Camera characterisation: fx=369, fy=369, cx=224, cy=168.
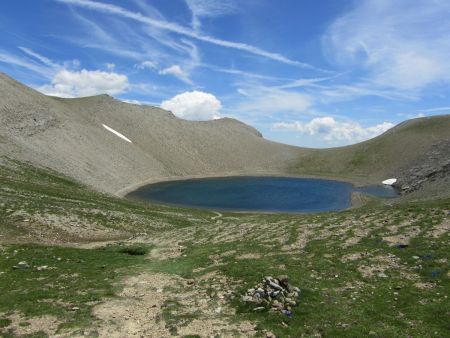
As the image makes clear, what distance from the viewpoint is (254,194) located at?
5148 inches

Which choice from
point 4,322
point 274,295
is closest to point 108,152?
point 4,322

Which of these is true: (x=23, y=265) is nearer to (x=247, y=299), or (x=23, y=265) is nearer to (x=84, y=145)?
(x=247, y=299)

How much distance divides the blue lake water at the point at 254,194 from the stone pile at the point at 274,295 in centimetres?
7800

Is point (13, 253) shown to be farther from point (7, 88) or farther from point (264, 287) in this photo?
point (7, 88)

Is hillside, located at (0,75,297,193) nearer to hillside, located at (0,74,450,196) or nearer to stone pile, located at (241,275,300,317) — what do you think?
hillside, located at (0,74,450,196)

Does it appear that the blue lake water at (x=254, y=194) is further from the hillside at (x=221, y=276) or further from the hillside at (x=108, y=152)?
the hillside at (x=221, y=276)

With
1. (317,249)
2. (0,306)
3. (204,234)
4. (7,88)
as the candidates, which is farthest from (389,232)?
(7,88)

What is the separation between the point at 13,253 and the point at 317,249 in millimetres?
26227

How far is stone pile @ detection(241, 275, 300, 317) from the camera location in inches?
782

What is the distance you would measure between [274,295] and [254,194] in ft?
362

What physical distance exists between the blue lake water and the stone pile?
7800 centimetres

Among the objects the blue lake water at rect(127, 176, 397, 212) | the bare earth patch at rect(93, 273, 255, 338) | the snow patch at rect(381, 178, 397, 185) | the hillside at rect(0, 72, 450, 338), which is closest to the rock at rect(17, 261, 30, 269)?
the hillside at rect(0, 72, 450, 338)

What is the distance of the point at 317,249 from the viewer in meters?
29.8

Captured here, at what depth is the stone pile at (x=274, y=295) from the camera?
1988 cm
